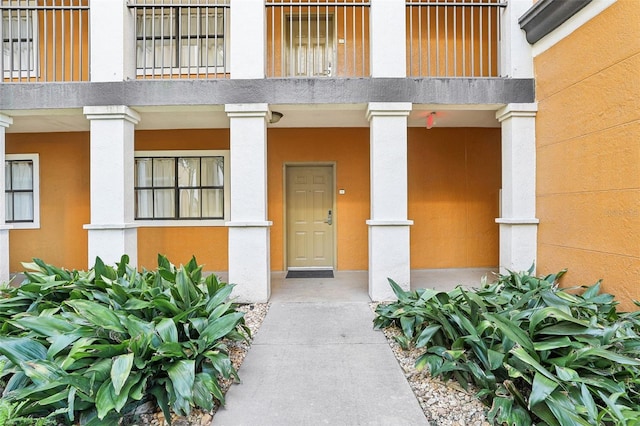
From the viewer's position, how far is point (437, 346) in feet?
9.70

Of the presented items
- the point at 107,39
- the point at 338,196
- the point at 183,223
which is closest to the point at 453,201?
the point at 338,196

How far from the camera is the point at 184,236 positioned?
6.78 metres

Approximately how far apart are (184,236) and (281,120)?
315cm

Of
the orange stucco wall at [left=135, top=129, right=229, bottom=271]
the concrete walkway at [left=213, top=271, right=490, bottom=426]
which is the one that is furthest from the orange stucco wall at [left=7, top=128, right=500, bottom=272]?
the concrete walkway at [left=213, top=271, right=490, bottom=426]

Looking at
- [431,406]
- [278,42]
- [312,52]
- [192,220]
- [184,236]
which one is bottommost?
[431,406]

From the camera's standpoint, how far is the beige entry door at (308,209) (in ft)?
22.8

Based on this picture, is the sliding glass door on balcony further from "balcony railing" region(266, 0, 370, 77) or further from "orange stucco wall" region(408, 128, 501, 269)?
"orange stucco wall" region(408, 128, 501, 269)

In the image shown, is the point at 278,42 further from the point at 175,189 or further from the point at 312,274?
the point at 312,274

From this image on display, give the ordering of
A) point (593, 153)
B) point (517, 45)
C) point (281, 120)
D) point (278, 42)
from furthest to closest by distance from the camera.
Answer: point (278, 42), point (281, 120), point (517, 45), point (593, 153)

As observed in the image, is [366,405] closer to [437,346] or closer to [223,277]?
[437,346]

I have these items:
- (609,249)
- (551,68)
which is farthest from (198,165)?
(609,249)

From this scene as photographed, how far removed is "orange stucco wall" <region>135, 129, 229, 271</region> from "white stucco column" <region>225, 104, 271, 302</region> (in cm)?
209

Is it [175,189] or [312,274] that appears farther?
[175,189]

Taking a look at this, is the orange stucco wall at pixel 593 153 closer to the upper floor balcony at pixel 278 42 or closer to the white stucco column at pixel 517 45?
the white stucco column at pixel 517 45
